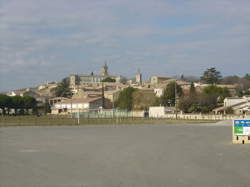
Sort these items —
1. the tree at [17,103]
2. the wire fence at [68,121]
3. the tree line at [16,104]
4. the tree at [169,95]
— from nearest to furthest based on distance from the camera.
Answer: the wire fence at [68,121] → the tree at [169,95] → the tree line at [16,104] → the tree at [17,103]

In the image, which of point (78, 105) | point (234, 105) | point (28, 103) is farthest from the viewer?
point (78, 105)

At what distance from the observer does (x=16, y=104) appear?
369 feet

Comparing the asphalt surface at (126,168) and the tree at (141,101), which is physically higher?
the tree at (141,101)

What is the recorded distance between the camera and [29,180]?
10.4 meters

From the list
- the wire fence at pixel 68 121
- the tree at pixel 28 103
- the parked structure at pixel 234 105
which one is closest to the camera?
the wire fence at pixel 68 121

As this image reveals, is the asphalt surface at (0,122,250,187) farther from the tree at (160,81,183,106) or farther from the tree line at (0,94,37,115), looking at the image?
the tree line at (0,94,37,115)

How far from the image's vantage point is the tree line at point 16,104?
107 m

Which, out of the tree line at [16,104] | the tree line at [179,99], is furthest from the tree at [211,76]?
the tree line at [16,104]

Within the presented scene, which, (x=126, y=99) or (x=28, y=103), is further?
(x=126, y=99)

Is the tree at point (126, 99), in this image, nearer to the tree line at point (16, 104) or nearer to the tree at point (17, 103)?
the tree line at point (16, 104)

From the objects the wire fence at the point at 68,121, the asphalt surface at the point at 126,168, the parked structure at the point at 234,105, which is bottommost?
the asphalt surface at the point at 126,168

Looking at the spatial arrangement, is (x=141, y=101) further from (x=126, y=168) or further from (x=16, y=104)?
(x=126, y=168)

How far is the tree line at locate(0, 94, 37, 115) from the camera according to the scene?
10712cm

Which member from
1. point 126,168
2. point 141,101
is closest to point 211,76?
point 141,101
